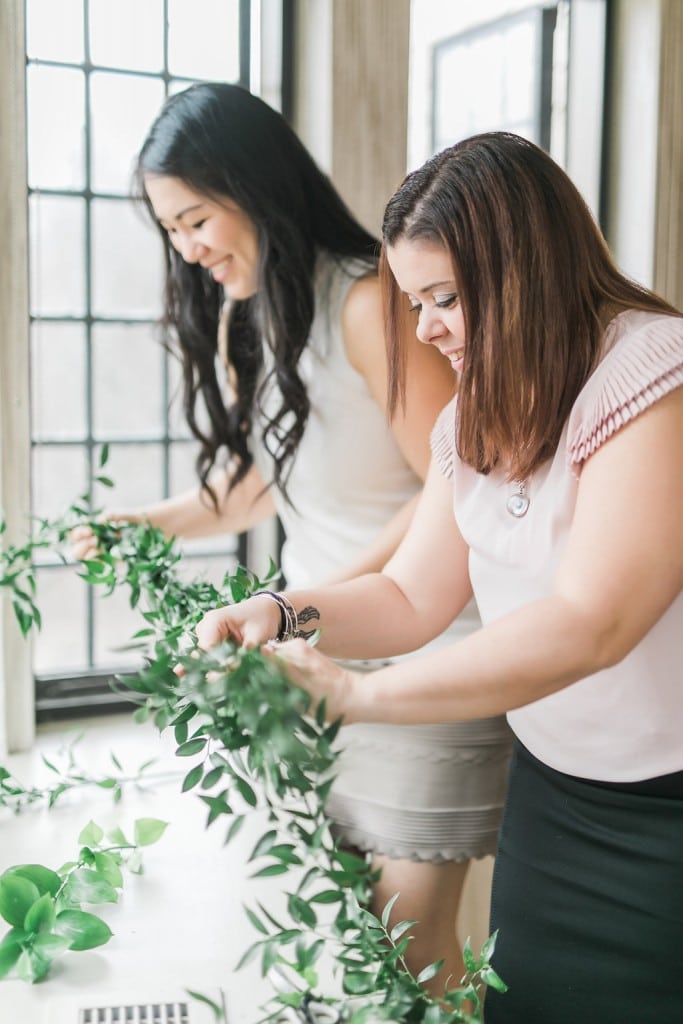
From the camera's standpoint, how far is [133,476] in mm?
2232

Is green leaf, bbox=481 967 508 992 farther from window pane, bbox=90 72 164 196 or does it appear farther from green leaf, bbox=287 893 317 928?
window pane, bbox=90 72 164 196

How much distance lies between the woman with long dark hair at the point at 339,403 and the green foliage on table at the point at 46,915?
15.3 inches

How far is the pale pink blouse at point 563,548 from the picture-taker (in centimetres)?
101

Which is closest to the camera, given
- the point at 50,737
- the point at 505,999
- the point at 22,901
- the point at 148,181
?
the point at 22,901

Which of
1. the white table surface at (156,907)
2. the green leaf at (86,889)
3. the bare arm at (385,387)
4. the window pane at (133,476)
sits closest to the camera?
the white table surface at (156,907)

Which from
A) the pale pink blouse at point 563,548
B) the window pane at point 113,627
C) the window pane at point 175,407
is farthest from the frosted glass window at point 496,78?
the pale pink blouse at point 563,548

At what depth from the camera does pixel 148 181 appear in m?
1.53

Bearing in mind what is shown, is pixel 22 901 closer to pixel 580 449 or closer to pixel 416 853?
pixel 416 853

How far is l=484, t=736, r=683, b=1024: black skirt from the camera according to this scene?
3.80ft

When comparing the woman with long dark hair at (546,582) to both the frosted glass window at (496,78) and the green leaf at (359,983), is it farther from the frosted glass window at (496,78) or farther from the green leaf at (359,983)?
the frosted glass window at (496,78)

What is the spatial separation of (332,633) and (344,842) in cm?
58

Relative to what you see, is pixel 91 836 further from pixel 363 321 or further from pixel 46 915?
pixel 363 321

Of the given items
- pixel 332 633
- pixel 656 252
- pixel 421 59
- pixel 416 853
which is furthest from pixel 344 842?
pixel 421 59

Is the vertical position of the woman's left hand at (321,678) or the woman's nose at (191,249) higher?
the woman's nose at (191,249)
